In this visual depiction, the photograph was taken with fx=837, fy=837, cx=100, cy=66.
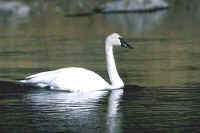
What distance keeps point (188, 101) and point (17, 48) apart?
12882 millimetres

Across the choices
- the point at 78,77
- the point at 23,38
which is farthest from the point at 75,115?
the point at 23,38

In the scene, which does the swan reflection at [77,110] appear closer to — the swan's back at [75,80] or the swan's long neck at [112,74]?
the swan's back at [75,80]

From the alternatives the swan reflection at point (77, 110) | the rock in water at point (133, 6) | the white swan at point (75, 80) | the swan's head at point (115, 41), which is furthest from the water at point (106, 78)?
the rock in water at point (133, 6)

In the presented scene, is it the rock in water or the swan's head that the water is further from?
the rock in water

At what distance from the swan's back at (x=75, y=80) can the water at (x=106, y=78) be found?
28 cm

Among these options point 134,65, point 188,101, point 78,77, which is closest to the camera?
A: point 188,101

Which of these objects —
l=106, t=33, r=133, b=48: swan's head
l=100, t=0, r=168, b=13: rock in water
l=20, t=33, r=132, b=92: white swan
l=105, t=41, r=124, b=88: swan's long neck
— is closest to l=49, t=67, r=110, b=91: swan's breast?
l=20, t=33, r=132, b=92: white swan

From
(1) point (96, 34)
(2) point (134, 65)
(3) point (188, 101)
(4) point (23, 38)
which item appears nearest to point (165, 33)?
(1) point (96, 34)

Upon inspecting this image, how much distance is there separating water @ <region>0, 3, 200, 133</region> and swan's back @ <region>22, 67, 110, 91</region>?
0.28 meters

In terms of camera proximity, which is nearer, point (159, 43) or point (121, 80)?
point (121, 80)

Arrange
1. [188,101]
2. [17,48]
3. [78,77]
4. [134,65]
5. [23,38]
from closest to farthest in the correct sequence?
1. [188,101]
2. [78,77]
3. [134,65]
4. [17,48]
5. [23,38]

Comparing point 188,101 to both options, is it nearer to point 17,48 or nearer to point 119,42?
point 119,42

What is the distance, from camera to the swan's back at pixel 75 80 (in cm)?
1736

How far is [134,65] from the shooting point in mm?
21422
